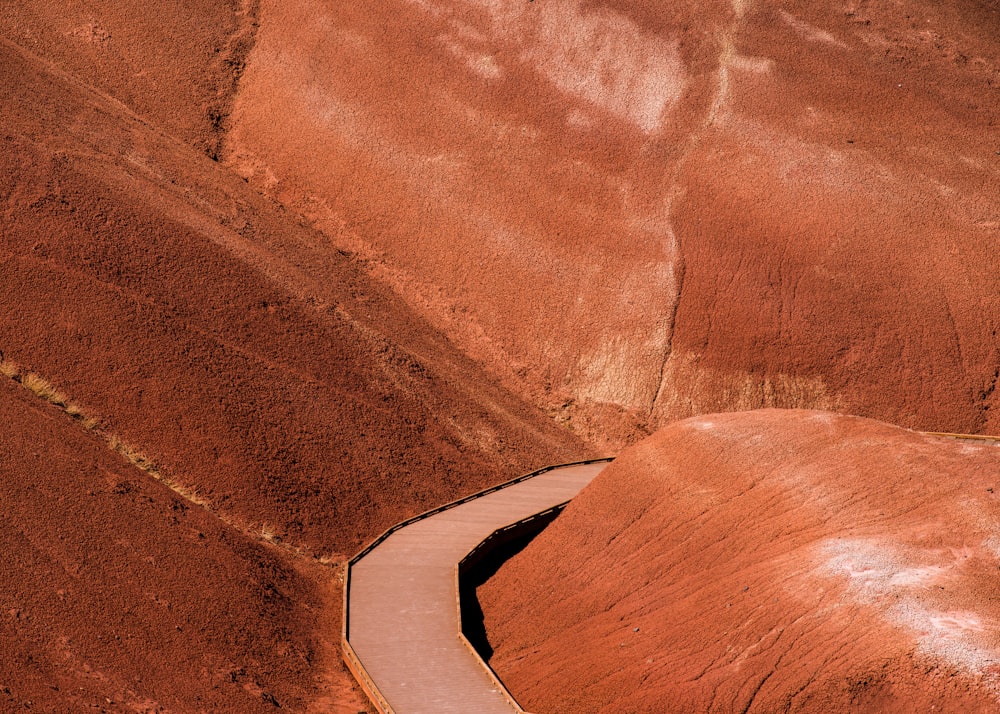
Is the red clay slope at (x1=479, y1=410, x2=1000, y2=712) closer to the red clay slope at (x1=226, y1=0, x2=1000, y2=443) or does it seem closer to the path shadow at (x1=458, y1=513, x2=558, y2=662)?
the path shadow at (x1=458, y1=513, x2=558, y2=662)

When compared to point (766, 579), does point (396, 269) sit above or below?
below

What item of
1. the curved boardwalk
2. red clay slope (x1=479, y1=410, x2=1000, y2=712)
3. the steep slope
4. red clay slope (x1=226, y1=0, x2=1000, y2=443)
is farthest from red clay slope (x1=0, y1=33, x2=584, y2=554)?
red clay slope (x1=479, y1=410, x2=1000, y2=712)

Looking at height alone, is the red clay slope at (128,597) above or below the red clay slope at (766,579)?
below

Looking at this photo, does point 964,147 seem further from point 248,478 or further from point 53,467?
point 53,467

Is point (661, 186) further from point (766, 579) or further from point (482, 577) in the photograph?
point (766, 579)

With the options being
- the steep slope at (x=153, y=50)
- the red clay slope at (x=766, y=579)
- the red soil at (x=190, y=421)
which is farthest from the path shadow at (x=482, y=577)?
the steep slope at (x=153, y=50)

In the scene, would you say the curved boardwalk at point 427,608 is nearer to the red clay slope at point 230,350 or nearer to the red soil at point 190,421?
the red soil at point 190,421

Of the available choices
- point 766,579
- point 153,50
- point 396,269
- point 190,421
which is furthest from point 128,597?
point 153,50
